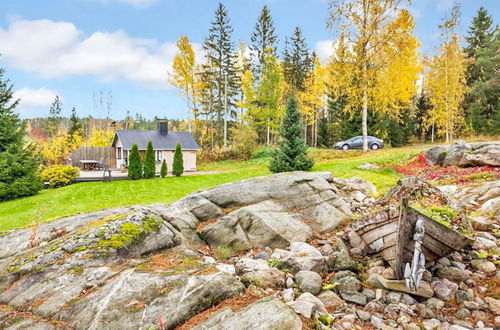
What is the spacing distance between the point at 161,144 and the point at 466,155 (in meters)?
25.4

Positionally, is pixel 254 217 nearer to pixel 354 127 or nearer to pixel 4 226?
pixel 4 226

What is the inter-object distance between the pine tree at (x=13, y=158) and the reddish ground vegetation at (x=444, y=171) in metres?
22.1

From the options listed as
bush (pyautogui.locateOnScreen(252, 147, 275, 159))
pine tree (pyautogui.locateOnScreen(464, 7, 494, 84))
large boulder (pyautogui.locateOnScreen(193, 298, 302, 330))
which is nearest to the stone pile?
large boulder (pyautogui.locateOnScreen(193, 298, 302, 330))

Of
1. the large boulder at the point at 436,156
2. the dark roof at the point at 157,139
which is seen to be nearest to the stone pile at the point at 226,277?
the large boulder at the point at 436,156

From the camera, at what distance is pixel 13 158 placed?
690 inches

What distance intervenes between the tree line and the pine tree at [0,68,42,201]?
15.7 m

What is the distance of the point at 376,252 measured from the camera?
5.43 m

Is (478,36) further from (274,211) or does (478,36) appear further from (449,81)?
(274,211)

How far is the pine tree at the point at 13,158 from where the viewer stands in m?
17.1

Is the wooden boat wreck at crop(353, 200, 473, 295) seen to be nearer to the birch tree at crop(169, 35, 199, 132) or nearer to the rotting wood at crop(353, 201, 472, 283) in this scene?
the rotting wood at crop(353, 201, 472, 283)

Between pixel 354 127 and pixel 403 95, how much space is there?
698 cm

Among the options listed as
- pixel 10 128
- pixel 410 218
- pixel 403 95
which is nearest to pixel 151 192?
pixel 10 128

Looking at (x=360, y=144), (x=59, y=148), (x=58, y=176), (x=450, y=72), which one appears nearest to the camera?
(x=58, y=176)

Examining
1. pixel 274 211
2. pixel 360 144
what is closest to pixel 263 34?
pixel 360 144
